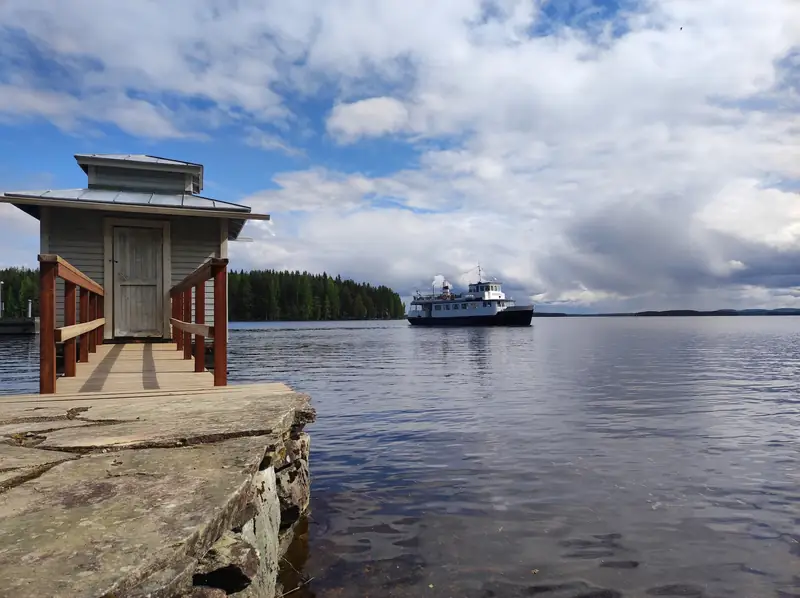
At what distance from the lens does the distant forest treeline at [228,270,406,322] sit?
400ft

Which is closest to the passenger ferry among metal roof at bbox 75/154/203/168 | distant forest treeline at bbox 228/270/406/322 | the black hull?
the black hull

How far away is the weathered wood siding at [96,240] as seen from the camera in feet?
33.6

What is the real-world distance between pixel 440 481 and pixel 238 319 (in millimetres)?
124250

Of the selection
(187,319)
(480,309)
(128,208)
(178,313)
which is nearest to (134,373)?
(187,319)

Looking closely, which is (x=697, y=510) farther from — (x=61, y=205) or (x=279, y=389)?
(x=61, y=205)

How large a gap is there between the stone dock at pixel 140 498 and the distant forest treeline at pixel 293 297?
11633cm

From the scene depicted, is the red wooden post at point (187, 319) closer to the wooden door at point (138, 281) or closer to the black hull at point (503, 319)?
the wooden door at point (138, 281)

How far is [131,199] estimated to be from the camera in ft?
35.1

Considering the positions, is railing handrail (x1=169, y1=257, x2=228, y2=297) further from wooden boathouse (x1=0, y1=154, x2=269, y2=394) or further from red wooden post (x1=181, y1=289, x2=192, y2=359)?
wooden boathouse (x1=0, y1=154, x2=269, y2=394)

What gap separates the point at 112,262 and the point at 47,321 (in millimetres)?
5907

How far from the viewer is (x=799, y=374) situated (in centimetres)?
1964

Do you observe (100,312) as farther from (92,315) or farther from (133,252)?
(133,252)

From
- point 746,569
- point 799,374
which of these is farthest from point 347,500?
point 799,374

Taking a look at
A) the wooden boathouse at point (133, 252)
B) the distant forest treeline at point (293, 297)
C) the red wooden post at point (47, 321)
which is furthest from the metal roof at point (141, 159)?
the distant forest treeline at point (293, 297)
